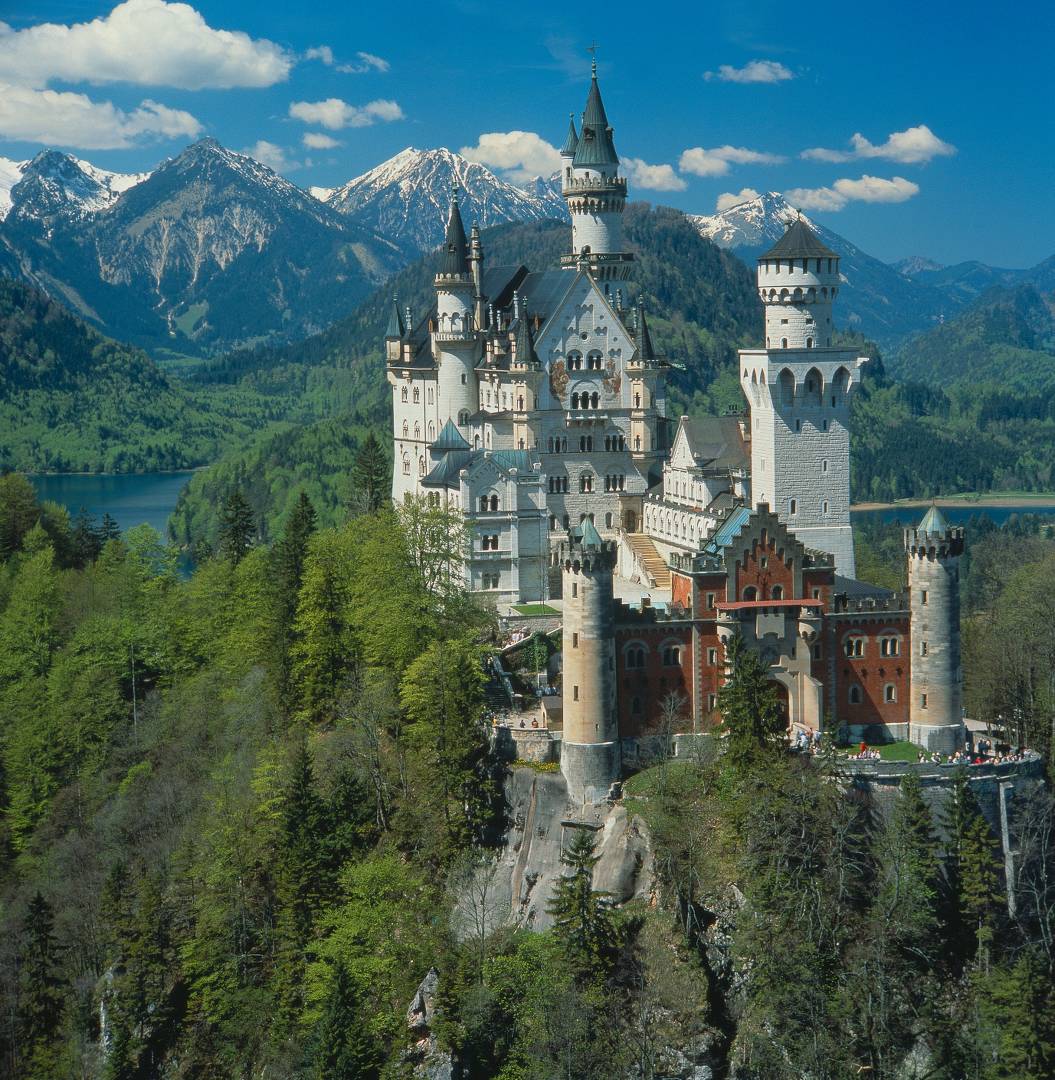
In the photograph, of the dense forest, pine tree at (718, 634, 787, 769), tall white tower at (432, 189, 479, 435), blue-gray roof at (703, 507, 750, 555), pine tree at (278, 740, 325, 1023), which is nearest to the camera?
the dense forest

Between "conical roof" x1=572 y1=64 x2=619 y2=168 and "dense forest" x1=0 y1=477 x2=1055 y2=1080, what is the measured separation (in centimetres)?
2911

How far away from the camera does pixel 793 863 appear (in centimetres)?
6456

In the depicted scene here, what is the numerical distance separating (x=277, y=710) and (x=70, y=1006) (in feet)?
54.9

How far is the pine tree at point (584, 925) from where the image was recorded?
63.3 m

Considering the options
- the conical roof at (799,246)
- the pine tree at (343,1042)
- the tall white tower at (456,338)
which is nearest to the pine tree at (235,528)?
the tall white tower at (456,338)

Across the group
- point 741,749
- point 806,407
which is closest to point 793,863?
point 741,749

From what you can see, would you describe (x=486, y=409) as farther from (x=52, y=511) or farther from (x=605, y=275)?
(x=52, y=511)

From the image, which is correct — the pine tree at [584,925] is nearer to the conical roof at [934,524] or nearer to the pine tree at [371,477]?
the conical roof at [934,524]

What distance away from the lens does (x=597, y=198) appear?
106188 millimetres

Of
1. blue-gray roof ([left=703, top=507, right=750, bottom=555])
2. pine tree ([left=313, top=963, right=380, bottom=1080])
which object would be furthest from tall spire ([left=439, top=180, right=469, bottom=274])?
pine tree ([left=313, top=963, right=380, bottom=1080])

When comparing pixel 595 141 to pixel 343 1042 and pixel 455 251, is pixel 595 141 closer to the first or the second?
pixel 455 251

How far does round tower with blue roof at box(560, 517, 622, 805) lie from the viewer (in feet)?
228

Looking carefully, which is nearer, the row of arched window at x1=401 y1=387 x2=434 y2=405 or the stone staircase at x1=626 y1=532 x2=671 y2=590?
the stone staircase at x1=626 y1=532 x2=671 y2=590

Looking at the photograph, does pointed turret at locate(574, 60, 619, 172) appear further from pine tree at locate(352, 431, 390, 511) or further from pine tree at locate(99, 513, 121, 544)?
pine tree at locate(99, 513, 121, 544)
